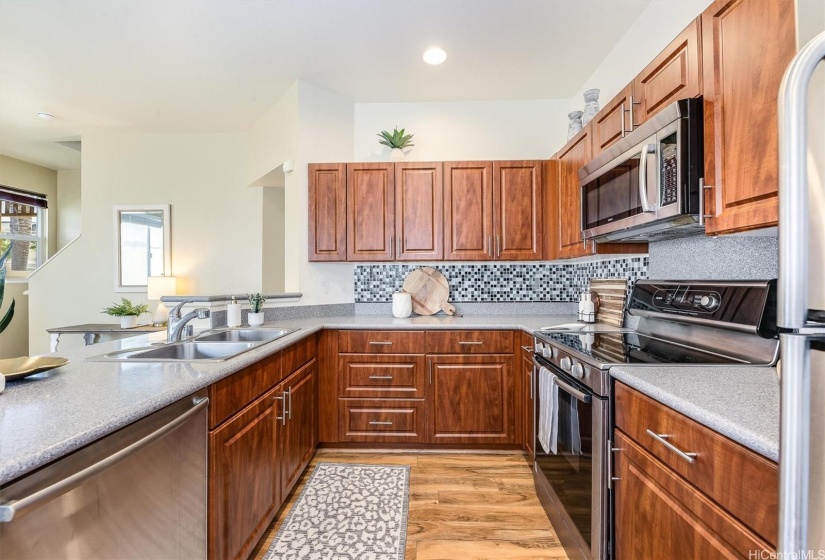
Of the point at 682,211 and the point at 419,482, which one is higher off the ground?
the point at 682,211

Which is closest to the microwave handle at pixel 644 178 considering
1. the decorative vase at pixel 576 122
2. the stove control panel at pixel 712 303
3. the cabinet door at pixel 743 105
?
the cabinet door at pixel 743 105

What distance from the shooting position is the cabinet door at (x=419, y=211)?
9.56 feet

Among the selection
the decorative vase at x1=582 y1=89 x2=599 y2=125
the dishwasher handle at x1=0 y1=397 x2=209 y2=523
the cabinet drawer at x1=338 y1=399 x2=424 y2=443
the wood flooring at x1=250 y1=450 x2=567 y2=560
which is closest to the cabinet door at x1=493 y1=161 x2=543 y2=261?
the decorative vase at x1=582 y1=89 x2=599 y2=125

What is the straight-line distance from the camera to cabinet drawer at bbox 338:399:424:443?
2.57 meters

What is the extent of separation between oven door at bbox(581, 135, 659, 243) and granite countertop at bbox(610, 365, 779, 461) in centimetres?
61

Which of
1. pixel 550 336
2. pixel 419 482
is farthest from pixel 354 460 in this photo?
pixel 550 336

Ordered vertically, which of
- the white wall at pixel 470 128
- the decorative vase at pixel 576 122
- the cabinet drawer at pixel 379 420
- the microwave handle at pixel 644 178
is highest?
the white wall at pixel 470 128

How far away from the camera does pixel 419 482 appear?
7.25 feet

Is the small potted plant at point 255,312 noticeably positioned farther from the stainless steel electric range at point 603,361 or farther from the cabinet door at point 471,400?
the stainless steel electric range at point 603,361

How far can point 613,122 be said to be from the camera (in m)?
1.89

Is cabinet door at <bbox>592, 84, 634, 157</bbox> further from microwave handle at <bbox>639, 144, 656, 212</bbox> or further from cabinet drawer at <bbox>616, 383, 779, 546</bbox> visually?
cabinet drawer at <bbox>616, 383, 779, 546</bbox>

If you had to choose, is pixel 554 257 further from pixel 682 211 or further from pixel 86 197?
pixel 86 197

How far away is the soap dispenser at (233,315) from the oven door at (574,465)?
1765 mm

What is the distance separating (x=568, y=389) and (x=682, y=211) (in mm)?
779
